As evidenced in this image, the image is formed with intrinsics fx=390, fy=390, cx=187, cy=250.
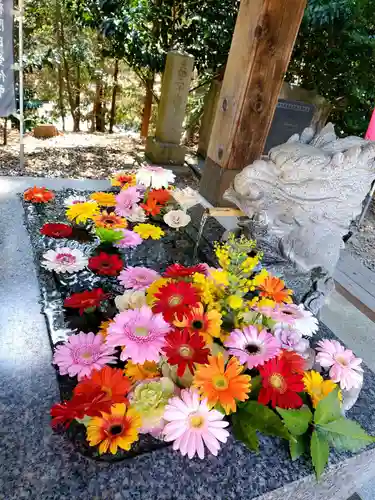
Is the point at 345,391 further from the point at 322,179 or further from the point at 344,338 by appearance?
the point at 344,338

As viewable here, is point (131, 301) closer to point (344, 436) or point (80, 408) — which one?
point (80, 408)

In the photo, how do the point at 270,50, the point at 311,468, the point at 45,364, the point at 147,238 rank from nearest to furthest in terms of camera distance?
1. the point at 311,468
2. the point at 45,364
3. the point at 147,238
4. the point at 270,50

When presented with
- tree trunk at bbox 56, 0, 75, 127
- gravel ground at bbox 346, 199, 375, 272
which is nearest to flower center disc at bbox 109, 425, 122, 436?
gravel ground at bbox 346, 199, 375, 272

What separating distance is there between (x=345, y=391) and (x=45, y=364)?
1010 mm

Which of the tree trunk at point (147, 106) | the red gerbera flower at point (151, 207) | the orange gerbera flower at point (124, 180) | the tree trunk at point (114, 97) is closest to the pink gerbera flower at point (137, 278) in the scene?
the red gerbera flower at point (151, 207)

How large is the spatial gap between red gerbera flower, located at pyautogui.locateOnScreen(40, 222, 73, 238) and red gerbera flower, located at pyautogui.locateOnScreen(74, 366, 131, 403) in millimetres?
939

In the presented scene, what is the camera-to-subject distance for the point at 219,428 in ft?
3.46

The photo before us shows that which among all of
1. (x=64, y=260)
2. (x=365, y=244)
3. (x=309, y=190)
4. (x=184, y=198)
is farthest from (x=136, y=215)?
(x=365, y=244)

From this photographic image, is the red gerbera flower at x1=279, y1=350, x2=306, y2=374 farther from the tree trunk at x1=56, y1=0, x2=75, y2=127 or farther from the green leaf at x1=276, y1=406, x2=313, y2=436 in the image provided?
the tree trunk at x1=56, y1=0, x2=75, y2=127

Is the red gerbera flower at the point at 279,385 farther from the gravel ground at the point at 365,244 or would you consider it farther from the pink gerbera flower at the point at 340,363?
the gravel ground at the point at 365,244

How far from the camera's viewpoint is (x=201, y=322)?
1.26 meters

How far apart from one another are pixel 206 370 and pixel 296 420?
30cm

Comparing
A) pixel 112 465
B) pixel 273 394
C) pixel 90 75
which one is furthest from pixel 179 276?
pixel 90 75

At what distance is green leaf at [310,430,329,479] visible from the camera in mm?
1068
